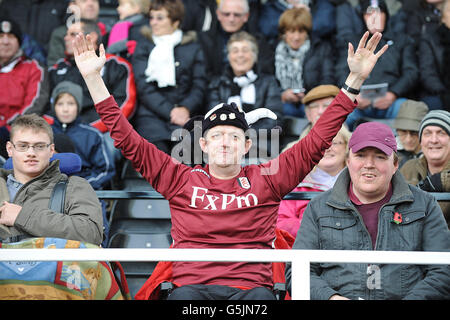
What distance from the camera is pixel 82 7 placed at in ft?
21.9

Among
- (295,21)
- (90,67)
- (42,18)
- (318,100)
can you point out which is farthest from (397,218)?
(42,18)

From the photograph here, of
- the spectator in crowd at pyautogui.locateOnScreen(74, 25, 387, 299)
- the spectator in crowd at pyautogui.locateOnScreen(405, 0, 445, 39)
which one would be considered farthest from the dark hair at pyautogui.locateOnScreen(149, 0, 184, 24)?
the spectator in crowd at pyautogui.locateOnScreen(74, 25, 387, 299)

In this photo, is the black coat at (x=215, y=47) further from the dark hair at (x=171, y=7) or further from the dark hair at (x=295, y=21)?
the dark hair at (x=171, y=7)

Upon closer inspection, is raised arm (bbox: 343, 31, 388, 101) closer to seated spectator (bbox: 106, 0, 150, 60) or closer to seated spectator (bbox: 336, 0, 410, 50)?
seated spectator (bbox: 336, 0, 410, 50)

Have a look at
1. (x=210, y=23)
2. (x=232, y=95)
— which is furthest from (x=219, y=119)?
(x=210, y=23)

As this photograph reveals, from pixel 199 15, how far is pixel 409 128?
244cm

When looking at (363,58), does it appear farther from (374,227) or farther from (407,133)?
(407,133)

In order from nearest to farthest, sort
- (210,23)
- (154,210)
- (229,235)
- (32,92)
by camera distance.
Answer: (229,235), (154,210), (32,92), (210,23)

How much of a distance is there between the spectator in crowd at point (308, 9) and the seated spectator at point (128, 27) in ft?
3.65

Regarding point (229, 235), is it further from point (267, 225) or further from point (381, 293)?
point (381, 293)

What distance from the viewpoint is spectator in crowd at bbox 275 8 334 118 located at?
6301 millimetres

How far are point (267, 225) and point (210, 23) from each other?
362 centimetres

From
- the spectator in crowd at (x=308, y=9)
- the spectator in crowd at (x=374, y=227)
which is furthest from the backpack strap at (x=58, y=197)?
the spectator in crowd at (x=308, y=9)

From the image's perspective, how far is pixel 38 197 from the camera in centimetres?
405
